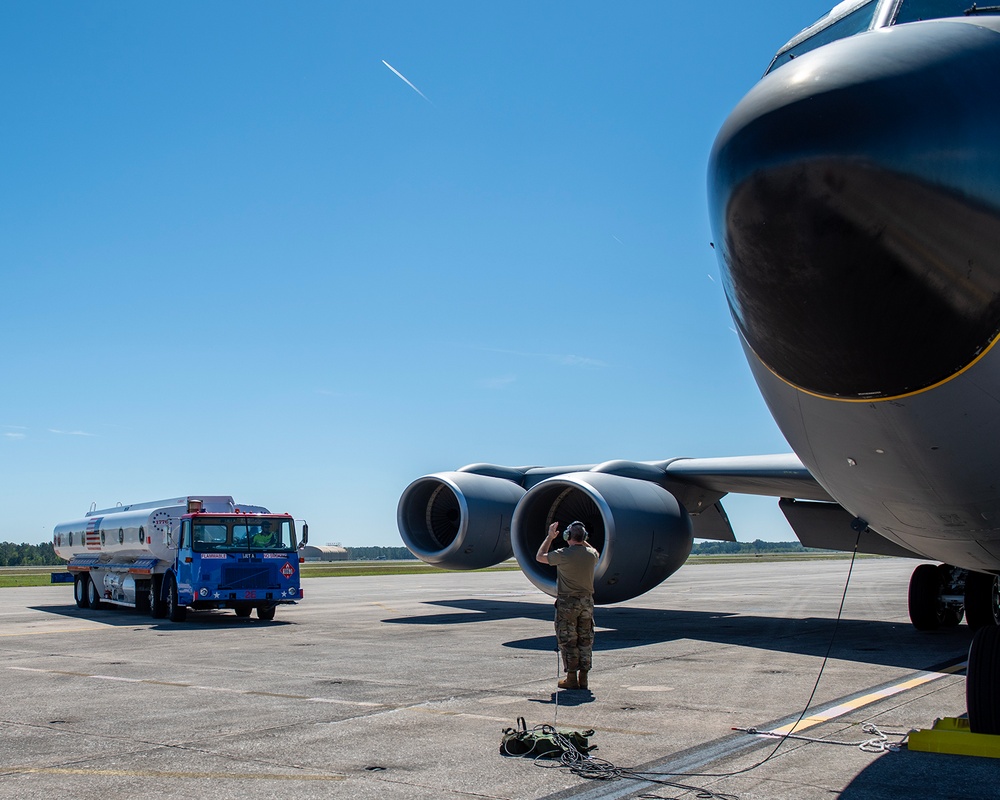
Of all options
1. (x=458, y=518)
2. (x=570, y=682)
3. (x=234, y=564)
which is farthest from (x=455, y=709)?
(x=234, y=564)

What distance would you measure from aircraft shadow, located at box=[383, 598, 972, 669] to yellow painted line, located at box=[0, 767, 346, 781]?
6651 mm

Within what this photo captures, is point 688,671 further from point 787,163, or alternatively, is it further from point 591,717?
point 787,163

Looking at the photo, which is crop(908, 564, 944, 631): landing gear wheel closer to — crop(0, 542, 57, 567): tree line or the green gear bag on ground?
the green gear bag on ground

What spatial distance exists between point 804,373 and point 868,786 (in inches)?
86.1

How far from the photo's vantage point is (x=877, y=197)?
4465 mm

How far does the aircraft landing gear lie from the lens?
14.1 metres

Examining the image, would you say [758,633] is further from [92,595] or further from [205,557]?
[92,595]

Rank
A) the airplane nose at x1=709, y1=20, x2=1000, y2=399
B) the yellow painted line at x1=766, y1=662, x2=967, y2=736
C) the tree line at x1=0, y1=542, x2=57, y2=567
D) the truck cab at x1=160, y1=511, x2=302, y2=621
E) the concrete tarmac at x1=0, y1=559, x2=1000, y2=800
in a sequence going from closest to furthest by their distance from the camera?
the airplane nose at x1=709, y1=20, x2=1000, y2=399
the concrete tarmac at x1=0, y1=559, x2=1000, y2=800
the yellow painted line at x1=766, y1=662, x2=967, y2=736
the truck cab at x1=160, y1=511, x2=302, y2=621
the tree line at x1=0, y1=542, x2=57, y2=567

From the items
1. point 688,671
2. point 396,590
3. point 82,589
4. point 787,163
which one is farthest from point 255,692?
point 396,590

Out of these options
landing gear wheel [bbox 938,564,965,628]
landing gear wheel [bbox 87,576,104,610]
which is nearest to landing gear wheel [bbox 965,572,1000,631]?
landing gear wheel [bbox 938,564,965,628]

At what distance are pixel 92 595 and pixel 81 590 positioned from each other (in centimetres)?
62

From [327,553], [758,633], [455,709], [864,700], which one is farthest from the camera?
[327,553]

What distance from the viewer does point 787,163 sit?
455cm

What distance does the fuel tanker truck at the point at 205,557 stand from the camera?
17.4 m
